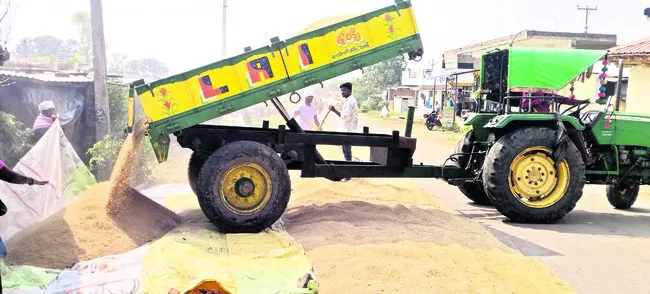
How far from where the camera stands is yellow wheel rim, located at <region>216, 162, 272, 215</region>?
21.5 feet

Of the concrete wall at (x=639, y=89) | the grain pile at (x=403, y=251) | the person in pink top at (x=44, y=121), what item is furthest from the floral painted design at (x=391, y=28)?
the concrete wall at (x=639, y=89)

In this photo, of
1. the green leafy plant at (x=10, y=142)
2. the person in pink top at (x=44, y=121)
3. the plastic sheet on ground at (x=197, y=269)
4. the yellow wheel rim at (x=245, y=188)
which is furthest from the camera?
the person in pink top at (x=44, y=121)

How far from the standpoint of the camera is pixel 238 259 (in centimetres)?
537

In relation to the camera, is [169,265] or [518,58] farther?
[518,58]

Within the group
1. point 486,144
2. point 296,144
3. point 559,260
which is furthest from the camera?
point 486,144

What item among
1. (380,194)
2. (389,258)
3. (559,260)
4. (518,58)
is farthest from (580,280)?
(380,194)

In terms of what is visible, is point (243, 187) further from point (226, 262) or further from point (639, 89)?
point (639, 89)

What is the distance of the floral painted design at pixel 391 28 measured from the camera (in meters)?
Answer: 6.96

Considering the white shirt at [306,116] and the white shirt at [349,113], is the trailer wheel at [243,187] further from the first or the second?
the white shirt at [306,116]

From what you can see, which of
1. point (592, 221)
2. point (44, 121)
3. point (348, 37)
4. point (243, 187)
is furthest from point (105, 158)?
point (592, 221)

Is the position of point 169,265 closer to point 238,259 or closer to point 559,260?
point 238,259

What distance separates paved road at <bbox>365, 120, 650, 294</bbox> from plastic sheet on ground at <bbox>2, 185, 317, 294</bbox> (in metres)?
2.32

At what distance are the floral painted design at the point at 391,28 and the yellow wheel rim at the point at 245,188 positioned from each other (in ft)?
7.59

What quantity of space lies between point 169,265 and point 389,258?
2.00 meters
